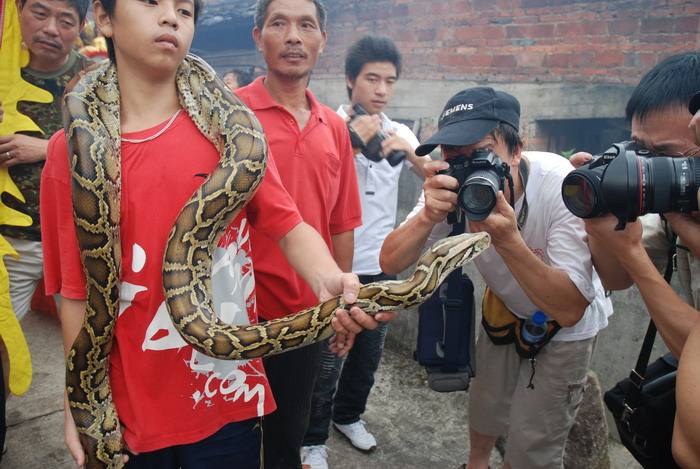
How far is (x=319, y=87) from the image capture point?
33.5 feet

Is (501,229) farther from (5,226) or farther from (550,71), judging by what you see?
(550,71)

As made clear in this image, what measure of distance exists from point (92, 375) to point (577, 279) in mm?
2296

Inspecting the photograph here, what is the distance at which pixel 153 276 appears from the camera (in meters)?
2.01

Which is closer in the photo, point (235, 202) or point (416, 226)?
point (235, 202)

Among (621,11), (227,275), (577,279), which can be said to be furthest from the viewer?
(621,11)

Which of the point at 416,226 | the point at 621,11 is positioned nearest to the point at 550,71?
the point at 621,11

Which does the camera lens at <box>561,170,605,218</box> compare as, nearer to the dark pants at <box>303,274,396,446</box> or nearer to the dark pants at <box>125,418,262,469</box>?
the dark pants at <box>125,418,262,469</box>

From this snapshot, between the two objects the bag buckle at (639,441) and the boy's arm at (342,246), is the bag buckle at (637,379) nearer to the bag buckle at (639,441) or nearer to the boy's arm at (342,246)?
the bag buckle at (639,441)

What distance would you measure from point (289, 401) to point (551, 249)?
1739 mm

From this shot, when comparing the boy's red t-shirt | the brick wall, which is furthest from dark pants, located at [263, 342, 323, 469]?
the brick wall

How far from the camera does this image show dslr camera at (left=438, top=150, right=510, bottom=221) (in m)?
2.39

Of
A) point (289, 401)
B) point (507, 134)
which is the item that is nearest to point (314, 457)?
point (289, 401)

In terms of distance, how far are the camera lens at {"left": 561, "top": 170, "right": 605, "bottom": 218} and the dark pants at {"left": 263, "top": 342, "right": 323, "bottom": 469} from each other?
5.44 feet

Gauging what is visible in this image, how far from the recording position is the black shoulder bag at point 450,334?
2895 mm
